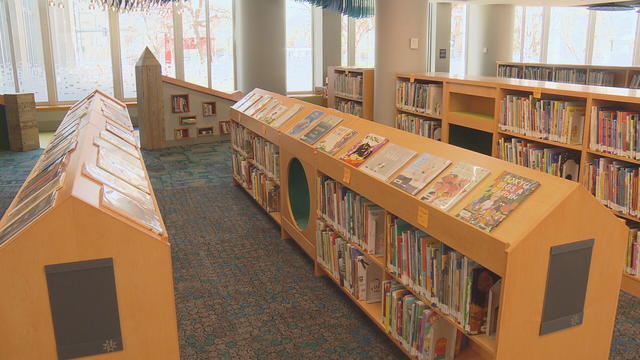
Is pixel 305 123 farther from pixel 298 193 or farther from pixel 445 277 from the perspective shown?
pixel 445 277

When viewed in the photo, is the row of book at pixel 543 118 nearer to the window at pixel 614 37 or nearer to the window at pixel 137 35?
the window at pixel 137 35

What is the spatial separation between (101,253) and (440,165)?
Answer: 1.78 meters

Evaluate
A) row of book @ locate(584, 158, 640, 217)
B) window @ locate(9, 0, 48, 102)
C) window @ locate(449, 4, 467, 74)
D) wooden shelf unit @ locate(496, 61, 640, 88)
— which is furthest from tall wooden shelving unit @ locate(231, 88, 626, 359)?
window @ locate(449, 4, 467, 74)

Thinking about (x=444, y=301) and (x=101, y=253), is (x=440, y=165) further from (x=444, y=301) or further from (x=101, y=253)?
(x=101, y=253)

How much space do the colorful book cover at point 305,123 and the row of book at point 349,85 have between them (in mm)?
3931

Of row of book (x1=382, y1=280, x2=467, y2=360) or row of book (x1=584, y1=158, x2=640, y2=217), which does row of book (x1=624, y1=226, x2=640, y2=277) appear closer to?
row of book (x1=584, y1=158, x2=640, y2=217)

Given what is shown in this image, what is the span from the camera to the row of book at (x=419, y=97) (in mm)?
6602

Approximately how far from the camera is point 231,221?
19.6ft

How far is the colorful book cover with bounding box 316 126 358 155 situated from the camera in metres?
4.02

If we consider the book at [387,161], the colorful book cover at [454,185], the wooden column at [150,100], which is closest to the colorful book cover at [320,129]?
the book at [387,161]

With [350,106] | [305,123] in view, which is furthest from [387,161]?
[350,106]

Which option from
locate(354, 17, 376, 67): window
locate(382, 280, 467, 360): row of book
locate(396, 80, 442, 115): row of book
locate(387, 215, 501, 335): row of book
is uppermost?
locate(354, 17, 376, 67): window

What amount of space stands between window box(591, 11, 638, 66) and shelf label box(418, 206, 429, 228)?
1400cm

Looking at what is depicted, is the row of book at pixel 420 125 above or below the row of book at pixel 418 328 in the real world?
above
